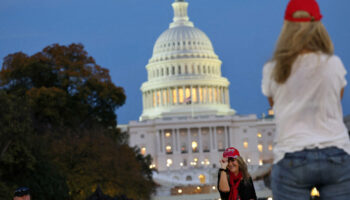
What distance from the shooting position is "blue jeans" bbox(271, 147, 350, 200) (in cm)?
722

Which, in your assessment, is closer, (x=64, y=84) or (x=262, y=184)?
(x=64, y=84)

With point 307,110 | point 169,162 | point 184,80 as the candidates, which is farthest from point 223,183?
point 184,80

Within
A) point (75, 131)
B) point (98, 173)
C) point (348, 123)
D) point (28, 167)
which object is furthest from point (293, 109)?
point (348, 123)

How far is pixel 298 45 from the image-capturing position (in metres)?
7.46

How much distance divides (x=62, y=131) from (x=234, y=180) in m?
55.5

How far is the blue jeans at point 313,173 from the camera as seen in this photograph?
284 inches

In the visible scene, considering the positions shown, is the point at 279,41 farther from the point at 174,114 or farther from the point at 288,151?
the point at 174,114

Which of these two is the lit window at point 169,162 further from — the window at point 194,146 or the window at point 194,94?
the window at point 194,94

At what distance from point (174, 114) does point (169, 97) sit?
682cm

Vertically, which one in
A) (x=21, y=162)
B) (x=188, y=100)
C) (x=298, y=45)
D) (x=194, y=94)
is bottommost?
(x=298, y=45)

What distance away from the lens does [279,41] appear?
7586 millimetres

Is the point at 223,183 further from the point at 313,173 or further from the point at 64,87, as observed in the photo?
the point at 64,87

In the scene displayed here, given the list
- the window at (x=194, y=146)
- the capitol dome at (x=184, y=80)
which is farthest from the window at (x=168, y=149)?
the capitol dome at (x=184, y=80)

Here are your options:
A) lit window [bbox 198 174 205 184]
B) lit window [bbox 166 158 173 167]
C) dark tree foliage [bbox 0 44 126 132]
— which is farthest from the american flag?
dark tree foliage [bbox 0 44 126 132]
